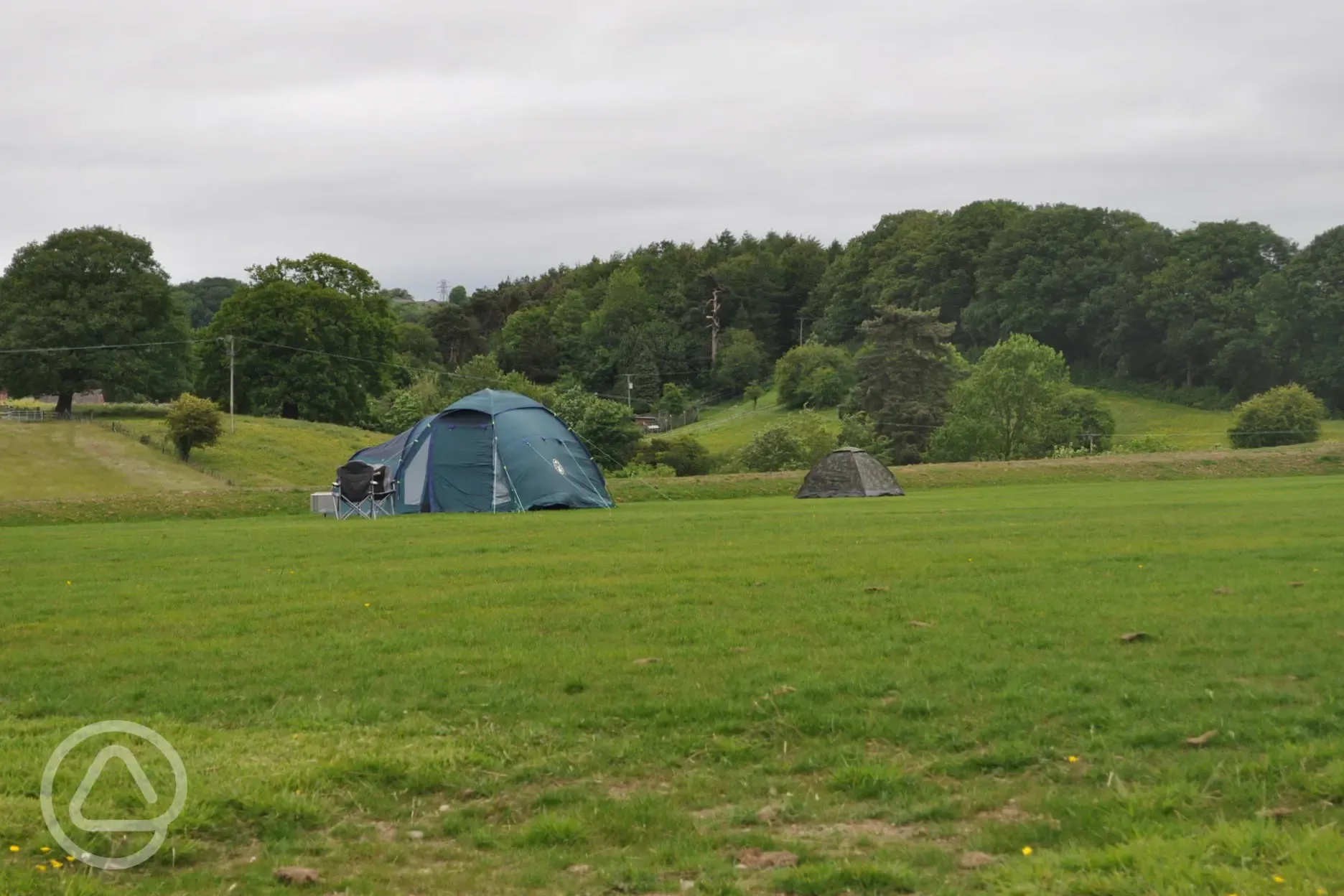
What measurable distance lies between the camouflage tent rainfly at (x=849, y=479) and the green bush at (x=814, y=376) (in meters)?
69.6

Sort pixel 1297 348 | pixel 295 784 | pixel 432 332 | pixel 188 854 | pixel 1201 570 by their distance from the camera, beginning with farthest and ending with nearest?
1. pixel 432 332
2. pixel 1297 348
3. pixel 1201 570
4. pixel 295 784
5. pixel 188 854

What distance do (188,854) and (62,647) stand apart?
630cm

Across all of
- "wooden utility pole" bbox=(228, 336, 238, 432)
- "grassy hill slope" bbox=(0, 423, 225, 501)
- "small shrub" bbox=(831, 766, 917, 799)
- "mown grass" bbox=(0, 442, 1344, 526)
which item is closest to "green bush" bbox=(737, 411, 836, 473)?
"mown grass" bbox=(0, 442, 1344, 526)

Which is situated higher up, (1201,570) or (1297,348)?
(1297,348)

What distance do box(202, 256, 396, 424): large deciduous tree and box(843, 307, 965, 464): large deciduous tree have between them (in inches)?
1436

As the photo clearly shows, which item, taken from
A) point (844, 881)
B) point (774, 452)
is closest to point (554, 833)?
point (844, 881)

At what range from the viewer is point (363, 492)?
107 ft

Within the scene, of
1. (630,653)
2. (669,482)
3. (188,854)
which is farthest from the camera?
(669,482)

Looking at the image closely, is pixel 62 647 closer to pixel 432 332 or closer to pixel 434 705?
pixel 434 705

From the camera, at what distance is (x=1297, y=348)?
335 feet

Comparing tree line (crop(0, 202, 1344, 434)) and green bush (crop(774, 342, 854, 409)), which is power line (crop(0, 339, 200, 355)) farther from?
green bush (crop(774, 342, 854, 409))

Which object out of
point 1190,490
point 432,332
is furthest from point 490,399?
point 432,332

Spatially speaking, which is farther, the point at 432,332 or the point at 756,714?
the point at 432,332

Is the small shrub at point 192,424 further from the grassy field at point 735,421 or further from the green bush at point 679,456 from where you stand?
the grassy field at point 735,421
